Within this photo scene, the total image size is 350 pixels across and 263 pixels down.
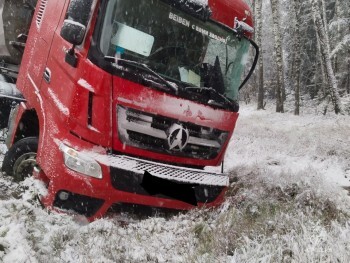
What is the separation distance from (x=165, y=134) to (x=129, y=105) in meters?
0.57

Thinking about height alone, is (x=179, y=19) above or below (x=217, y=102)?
above

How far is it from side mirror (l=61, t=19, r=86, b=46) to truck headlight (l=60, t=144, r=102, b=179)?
117cm

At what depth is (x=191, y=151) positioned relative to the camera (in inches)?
182

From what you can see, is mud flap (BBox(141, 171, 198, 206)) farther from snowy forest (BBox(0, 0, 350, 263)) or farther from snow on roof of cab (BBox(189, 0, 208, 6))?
snow on roof of cab (BBox(189, 0, 208, 6))

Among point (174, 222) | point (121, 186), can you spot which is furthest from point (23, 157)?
point (174, 222)

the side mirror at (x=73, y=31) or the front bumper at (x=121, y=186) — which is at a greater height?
the side mirror at (x=73, y=31)

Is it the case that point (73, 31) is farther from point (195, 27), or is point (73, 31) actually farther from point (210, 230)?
point (210, 230)

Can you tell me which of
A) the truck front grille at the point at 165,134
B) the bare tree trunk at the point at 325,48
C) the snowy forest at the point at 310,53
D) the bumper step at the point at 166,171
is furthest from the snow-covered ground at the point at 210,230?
the snowy forest at the point at 310,53

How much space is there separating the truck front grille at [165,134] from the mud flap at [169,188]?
361mm

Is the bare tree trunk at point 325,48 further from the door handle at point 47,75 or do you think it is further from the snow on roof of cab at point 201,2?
the door handle at point 47,75

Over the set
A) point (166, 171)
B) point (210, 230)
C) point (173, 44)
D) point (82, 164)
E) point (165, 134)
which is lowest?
point (210, 230)

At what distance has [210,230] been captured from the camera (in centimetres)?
390

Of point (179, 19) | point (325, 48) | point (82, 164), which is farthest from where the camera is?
point (325, 48)

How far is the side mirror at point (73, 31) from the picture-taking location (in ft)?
12.5
